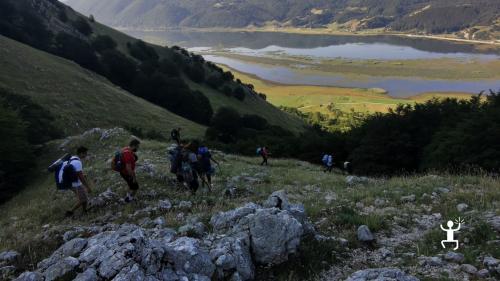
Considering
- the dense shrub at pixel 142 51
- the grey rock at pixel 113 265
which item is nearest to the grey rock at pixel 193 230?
the grey rock at pixel 113 265

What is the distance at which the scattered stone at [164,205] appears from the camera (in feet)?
42.3

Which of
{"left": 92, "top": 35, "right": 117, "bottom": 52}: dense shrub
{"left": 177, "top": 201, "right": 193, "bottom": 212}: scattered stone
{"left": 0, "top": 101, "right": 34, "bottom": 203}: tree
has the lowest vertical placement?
{"left": 0, "top": 101, "right": 34, "bottom": 203}: tree

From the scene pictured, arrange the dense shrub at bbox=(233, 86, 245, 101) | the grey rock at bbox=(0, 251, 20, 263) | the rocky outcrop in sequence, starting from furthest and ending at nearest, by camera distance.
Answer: the dense shrub at bbox=(233, 86, 245, 101), the grey rock at bbox=(0, 251, 20, 263), the rocky outcrop

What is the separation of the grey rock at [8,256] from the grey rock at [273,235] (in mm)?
5087

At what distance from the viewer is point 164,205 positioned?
13.2m

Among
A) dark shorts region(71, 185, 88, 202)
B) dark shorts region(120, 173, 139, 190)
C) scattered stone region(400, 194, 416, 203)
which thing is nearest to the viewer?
scattered stone region(400, 194, 416, 203)

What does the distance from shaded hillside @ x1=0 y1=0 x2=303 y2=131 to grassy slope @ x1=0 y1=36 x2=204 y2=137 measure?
1529 centimetres

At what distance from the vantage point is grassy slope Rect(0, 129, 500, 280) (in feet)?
31.2

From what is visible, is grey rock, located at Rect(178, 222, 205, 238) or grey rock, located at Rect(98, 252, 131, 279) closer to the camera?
grey rock, located at Rect(98, 252, 131, 279)

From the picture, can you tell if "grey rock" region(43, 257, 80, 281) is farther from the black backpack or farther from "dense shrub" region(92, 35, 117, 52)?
"dense shrub" region(92, 35, 117, 52)

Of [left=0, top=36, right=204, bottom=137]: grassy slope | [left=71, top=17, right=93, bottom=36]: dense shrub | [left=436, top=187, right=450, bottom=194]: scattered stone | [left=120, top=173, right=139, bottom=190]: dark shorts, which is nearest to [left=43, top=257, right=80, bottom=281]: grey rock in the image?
[left=120, top=173, right=139, bottom=190]: dark shorts

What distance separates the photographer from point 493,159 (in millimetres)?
28656

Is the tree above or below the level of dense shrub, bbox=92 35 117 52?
below

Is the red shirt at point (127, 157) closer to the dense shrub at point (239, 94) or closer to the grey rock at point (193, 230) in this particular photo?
the grey rock at point (193, 230)
